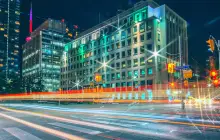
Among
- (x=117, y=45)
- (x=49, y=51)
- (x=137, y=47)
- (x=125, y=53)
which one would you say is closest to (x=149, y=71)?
(x=137, y=47)

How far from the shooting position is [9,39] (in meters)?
188

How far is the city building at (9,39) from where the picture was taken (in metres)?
178

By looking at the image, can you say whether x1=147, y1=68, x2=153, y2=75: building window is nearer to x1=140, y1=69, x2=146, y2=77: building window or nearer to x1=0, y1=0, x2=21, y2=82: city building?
x1=140, y1=69, x2=146, y2=77: building window

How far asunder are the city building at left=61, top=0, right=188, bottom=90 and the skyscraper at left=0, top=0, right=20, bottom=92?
410 ft

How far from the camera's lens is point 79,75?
83.1m

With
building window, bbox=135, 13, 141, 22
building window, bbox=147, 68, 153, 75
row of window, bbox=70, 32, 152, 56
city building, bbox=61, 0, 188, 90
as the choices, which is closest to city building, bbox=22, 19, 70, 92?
row of window, bbox=70, 32, 152, 56

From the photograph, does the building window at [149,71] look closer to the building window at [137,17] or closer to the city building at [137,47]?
the city building at [137,47]

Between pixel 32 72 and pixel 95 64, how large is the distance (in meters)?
72.0

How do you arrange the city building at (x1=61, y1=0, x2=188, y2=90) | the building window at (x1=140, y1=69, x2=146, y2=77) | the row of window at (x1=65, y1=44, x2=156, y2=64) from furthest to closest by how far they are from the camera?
the row of window at (x1=65, y1=44, x2=156, y2=64)
the building window at (x1=140, y1=69, x2=146, y2=77)
the city building at (x1=61, y1=0, x2=188, y2=90)

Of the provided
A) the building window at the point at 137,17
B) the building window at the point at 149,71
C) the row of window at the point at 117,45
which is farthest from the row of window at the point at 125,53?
the building window at the point at 137,17

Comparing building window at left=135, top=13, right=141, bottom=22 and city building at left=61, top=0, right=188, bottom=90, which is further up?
building window at left=135, top=13, right=141, bottom=22

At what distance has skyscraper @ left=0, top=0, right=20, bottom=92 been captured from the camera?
584 feet

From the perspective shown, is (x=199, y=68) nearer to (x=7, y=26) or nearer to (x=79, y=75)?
(x=79, y=75)

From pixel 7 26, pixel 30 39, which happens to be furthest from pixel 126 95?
pixel 7 26
